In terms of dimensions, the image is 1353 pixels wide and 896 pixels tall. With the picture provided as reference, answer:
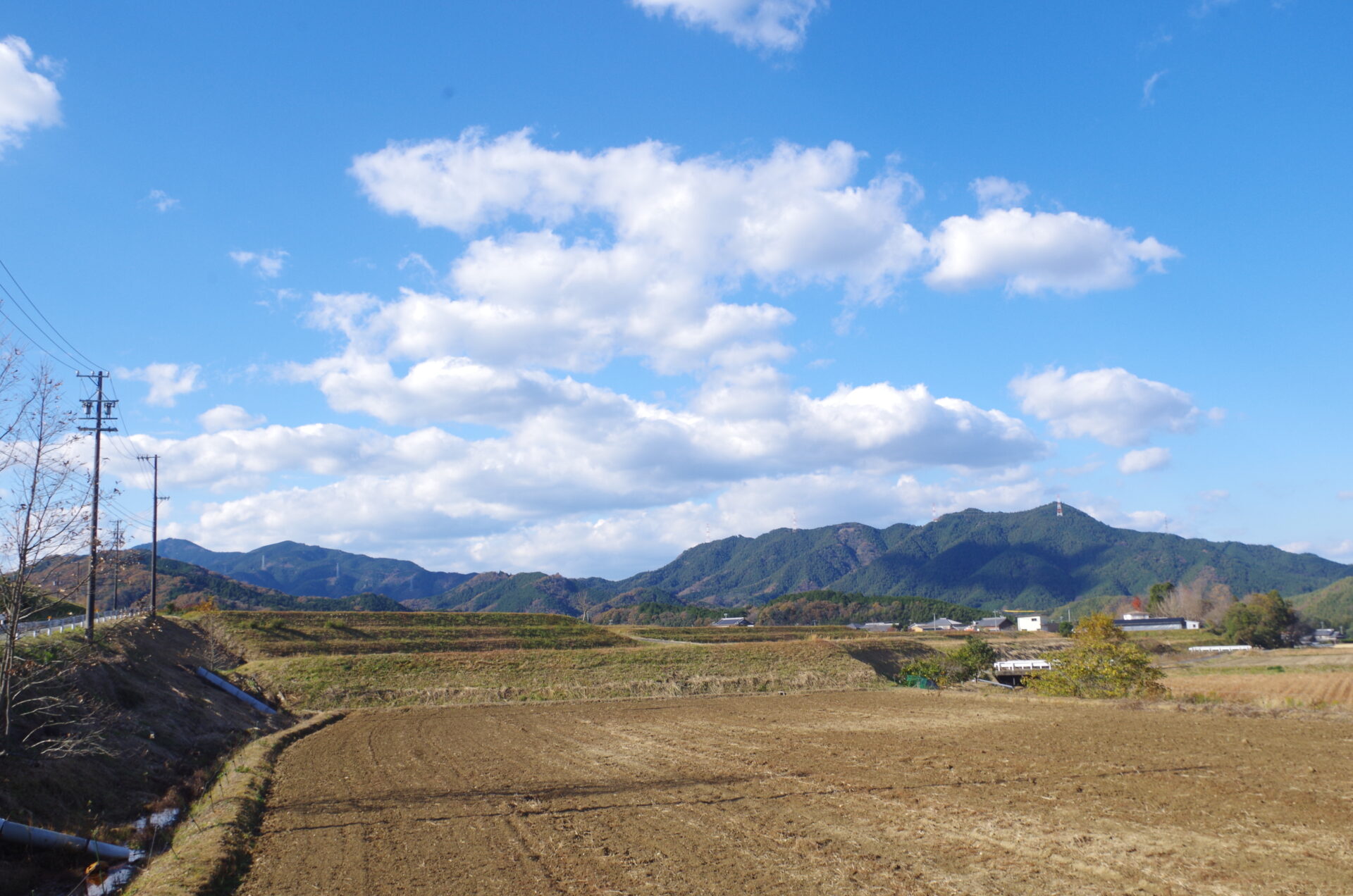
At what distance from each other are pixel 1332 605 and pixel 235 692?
22411 centimetres

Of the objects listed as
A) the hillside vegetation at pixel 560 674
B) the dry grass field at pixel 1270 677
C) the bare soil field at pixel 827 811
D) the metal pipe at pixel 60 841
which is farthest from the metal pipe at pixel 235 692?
the dry grass field at pixel 1270 677

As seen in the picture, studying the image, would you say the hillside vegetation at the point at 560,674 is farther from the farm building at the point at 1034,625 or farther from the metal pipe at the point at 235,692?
the farm building at the point at 1034,625

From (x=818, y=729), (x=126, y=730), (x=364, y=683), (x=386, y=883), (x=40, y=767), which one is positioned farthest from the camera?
(x=364, y=683)

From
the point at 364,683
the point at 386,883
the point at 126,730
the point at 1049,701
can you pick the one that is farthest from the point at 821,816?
the point at 364,683

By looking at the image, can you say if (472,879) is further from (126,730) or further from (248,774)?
(126,730)

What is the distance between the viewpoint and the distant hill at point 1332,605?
15927cm

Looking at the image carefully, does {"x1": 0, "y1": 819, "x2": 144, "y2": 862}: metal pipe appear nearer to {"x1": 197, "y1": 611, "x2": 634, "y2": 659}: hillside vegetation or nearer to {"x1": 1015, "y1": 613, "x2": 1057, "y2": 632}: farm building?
{"x1": 197, "y1": 611, "x2": 634, "y2": 659}: hillside vegetation

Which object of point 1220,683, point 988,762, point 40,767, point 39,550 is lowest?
point 1220,683

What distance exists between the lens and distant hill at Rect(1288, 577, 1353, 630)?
15927 centimetres

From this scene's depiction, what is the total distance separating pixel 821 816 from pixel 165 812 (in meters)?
14.7

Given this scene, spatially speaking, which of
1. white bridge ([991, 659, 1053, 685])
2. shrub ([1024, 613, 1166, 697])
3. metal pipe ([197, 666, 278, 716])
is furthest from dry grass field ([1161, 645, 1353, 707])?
metal pipe ([197, 666, 278, 716])

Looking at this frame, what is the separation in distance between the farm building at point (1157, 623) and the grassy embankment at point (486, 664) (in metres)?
86.7

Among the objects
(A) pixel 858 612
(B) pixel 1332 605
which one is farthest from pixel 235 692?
(B) pixel 1332 605

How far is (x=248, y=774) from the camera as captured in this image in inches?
806
